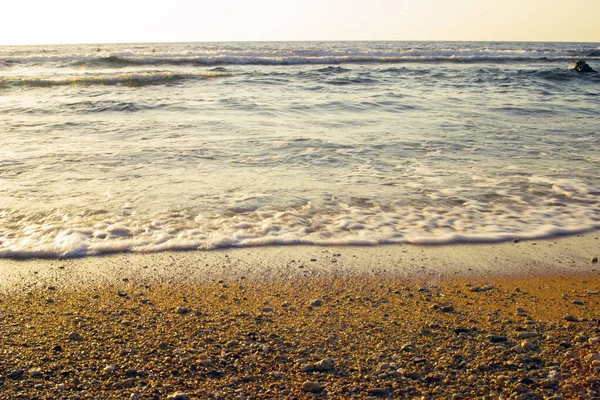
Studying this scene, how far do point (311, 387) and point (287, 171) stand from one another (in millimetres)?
3556

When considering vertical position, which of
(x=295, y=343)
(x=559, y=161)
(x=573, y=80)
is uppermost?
(x=573, y=80)

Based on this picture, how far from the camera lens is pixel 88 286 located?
9.83ft

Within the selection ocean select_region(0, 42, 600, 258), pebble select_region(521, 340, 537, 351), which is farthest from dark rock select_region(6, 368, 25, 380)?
pebble select_region(521, 340, 537, 351)

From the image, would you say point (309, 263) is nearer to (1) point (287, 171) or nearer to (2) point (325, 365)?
(2) point (325, 365)

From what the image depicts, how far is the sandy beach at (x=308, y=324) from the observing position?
2.07m

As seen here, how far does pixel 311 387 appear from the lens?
205cm

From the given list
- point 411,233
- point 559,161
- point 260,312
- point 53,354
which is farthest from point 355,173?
point 53,354

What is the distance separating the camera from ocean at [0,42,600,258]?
3.82 meters

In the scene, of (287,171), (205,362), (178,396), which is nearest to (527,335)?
(205,362)

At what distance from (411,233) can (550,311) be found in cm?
125

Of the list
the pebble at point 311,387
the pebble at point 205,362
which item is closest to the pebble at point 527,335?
the pebble at point 311,387

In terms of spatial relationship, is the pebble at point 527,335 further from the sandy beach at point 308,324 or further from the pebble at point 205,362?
the pebble at point 205,362

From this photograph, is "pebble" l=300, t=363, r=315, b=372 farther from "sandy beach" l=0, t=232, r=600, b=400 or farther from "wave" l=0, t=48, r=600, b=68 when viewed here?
"wave" l=0, t=48, r=600, b=68

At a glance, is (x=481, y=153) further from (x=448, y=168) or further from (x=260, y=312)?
(x=260, y=312)
